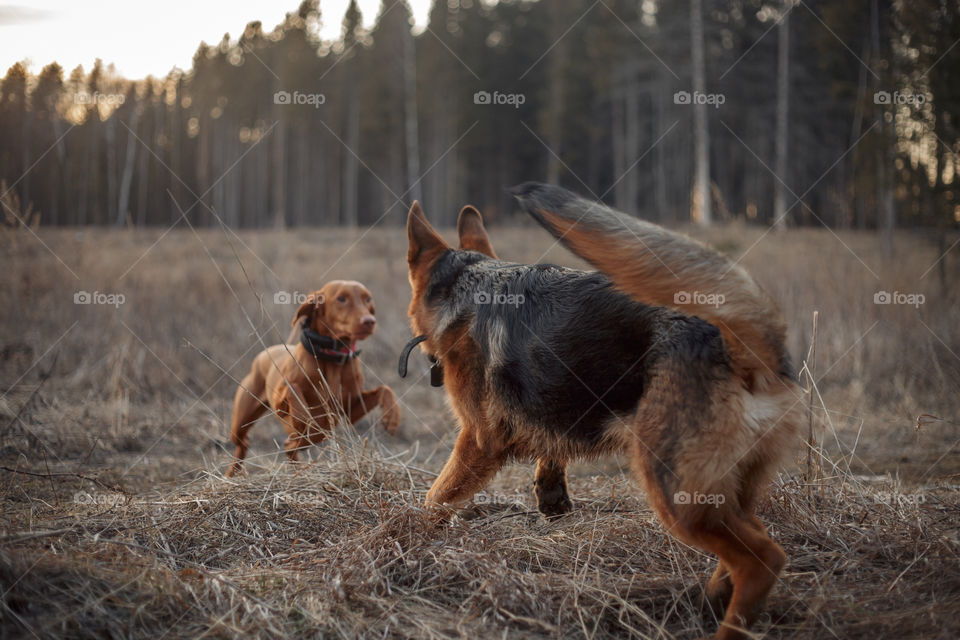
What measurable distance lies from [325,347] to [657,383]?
9.19 feet

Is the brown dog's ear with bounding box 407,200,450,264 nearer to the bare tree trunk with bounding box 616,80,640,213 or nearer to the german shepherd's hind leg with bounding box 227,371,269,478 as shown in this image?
the german shepherd's hind leg with bounding box 227,371,269,478

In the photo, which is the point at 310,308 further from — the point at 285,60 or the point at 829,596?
the point at 285,60

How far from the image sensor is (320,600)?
7.64ft

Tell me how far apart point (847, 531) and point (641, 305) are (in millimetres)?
1674

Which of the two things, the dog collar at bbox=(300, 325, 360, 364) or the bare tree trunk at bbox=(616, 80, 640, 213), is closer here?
the dog collar at bbox=(300, 325, 360, 364)

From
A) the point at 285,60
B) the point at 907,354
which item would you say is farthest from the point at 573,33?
the point at 907,354

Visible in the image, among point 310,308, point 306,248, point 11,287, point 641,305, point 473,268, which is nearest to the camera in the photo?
point 641,305
